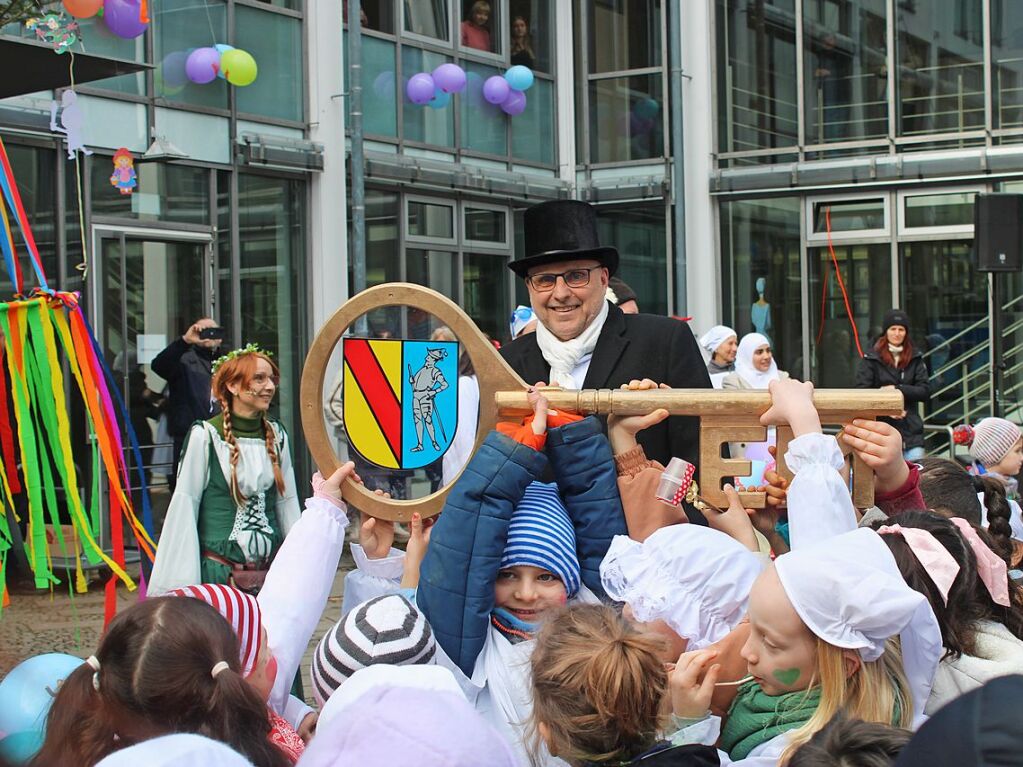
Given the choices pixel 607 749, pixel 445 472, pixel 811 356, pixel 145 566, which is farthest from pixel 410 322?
pixel 811 356

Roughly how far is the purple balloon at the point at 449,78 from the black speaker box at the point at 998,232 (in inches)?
187

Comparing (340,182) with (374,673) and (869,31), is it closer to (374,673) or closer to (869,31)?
(869,31)

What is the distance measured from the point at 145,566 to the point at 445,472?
298 cm

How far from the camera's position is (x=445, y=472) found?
2.93 m

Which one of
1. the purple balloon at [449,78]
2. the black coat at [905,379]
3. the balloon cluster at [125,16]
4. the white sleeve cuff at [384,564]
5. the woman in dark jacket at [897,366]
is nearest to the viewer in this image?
the white sleeve cuff at [384,564]

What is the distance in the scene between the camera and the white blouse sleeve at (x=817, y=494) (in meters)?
2.26

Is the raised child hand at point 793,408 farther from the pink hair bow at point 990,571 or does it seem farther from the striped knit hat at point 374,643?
the striped knit hat at point 374,643

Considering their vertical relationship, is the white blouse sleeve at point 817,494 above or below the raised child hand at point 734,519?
above

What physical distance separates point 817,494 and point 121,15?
21.3 ft

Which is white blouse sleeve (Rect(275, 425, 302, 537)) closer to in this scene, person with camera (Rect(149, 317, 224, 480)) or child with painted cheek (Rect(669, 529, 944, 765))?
child with painted cheek (Rect(669, 529, 944, 765))

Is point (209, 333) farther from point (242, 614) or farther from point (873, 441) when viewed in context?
point (873, 441)

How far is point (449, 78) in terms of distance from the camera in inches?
454

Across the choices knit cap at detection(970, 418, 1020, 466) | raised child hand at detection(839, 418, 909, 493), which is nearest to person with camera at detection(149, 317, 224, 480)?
knit cap at detection(970, 418, 1020, 466)

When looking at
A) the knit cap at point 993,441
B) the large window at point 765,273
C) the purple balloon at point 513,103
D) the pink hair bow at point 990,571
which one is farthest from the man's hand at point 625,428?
the large window at point 765,273
